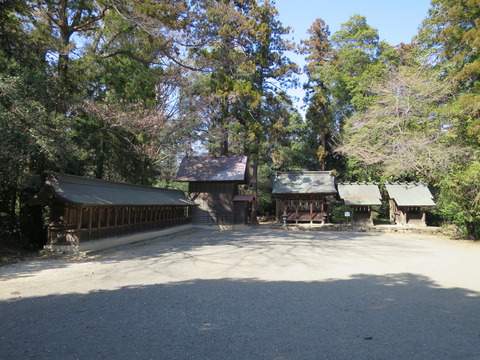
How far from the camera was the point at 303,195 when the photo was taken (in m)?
24.1

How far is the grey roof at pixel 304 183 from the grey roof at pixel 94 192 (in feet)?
36.1

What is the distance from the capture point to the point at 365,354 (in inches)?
129

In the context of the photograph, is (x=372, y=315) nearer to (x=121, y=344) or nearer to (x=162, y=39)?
(x=121, y=344)

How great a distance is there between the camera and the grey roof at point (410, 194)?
23.1m

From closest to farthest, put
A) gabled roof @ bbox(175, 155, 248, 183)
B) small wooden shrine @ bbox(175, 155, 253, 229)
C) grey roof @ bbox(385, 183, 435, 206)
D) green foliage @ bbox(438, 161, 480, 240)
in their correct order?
green foliage @ bbox(438, 161, 480, 240) < small wooden shrine @ bbox(175, 155, 253, 229) < gabled roof @ bbox(175, 155, 248, 183) < grey roof @ bbox(385, 183, 435, 206)

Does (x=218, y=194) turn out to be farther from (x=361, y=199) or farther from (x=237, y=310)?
(x=237, y=310)

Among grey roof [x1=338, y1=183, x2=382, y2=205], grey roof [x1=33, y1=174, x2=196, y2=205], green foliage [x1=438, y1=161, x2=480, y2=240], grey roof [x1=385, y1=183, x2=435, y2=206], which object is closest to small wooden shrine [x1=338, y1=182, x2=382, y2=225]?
grey roof [x1=338, y1=183, x2=382, y2=205]

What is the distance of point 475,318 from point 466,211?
1304 cm

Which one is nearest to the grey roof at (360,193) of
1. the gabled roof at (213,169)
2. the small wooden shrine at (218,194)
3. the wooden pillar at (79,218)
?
the small wooden shrine at (218,194)

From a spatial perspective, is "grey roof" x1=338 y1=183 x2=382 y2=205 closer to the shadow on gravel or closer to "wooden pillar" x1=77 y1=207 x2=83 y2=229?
Result: the shadow on gravel

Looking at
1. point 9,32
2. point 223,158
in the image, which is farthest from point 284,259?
point 223,158

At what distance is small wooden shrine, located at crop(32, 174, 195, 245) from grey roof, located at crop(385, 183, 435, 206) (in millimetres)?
18713

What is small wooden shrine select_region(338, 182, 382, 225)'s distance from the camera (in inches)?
930

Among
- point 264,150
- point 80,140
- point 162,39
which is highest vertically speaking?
point 162,39
